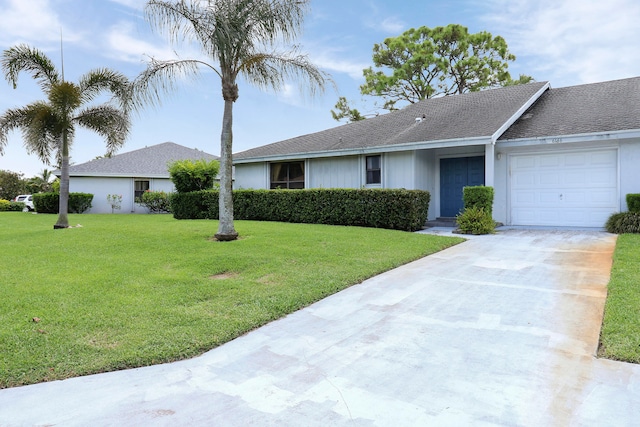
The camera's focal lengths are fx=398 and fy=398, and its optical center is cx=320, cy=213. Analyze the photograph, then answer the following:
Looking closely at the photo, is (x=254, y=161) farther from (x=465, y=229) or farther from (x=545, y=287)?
(x=545, y=287)

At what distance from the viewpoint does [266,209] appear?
14.1 meters

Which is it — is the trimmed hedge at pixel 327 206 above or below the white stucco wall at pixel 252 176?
below

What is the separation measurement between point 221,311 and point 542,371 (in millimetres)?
3152

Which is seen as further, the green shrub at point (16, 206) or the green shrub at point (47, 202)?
the green shrub at point (16, 206)

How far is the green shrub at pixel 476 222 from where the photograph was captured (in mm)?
10367

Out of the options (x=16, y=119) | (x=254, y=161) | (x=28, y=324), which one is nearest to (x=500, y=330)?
(x=28, y=324)

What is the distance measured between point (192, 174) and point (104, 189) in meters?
11.7

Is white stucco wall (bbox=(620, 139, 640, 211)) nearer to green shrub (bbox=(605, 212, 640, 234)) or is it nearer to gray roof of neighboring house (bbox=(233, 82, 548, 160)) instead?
green shrub (bbox=(605, 212, 640, 234))

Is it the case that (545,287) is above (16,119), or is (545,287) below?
below

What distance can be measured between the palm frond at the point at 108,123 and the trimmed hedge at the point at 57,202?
11009 millimetres

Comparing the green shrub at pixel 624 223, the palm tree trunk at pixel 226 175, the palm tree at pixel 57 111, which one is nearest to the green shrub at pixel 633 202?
the green shrub at pixel 624 223

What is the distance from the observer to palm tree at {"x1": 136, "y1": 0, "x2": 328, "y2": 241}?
8469 mm

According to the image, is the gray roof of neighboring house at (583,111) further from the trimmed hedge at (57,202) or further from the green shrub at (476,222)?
the trimmed hedge at (57,202)

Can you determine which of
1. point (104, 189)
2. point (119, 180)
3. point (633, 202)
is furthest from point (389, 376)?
point (104, 189)
